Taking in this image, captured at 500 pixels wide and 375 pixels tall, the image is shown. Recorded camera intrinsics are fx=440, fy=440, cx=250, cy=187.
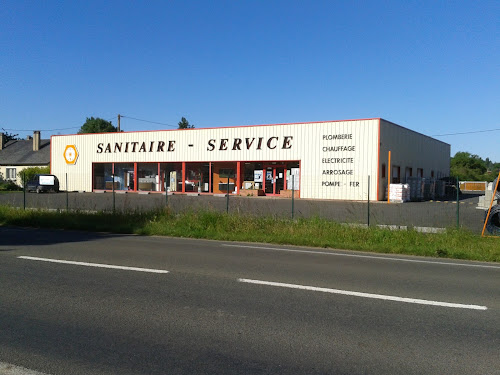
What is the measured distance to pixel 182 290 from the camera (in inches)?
263

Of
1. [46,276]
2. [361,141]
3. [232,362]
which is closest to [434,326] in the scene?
[232,362]

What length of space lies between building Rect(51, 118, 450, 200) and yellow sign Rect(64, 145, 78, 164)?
10cm

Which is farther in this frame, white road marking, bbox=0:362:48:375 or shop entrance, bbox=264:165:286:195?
shop entrance, bbox=264:165:286:195

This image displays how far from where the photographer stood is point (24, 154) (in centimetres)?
5856

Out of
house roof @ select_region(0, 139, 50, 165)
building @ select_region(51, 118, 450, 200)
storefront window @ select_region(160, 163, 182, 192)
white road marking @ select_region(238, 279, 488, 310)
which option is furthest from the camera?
house roof @ select_region(0, 139, 50, 165)

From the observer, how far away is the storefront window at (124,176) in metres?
42.0

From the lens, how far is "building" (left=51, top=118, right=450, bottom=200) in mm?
32125

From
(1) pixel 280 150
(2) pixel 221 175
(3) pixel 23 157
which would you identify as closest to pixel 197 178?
(2) pixel 221 175

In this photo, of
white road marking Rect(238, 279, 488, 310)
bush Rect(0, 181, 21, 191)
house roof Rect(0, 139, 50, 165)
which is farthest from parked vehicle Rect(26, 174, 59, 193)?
white road marking Rect(238, 279, 488, 310)

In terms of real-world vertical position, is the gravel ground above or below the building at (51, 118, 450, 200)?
below

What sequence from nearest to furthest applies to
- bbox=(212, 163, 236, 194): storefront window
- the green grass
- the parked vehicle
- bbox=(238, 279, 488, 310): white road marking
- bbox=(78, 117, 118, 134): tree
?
→ bbox=(238, 279, 488, 310): white road marking, the green grass, bbox=(212, 163, 236, 194): storefront window, the parked vehicle, bbox=(78, 117, 118, 134): tree

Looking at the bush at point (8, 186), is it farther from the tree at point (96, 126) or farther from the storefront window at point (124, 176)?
the tree at point (96, 126)

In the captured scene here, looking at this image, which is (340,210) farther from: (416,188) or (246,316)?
(246,316)

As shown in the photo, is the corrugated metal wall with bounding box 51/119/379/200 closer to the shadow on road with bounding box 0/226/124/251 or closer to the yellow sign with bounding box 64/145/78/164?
the yellow sign with bounding box 64/145/78/164
